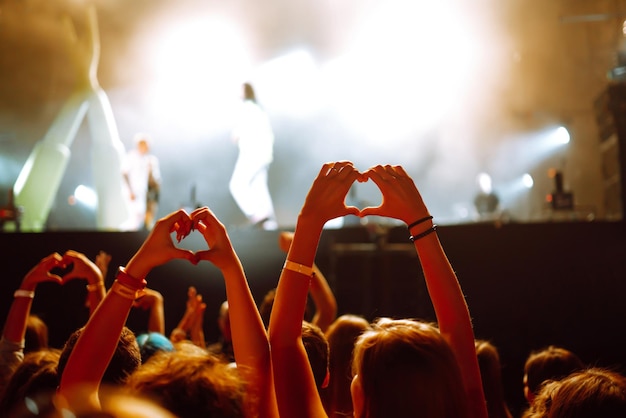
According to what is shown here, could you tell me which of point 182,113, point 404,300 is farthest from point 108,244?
point 182,113

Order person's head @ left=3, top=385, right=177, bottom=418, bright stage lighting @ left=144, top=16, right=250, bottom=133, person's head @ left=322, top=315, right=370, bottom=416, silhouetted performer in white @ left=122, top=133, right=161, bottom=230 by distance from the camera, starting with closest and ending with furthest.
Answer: person's head @ left=3, top=385, right=177, bottom=418, person's head @ left=322, top=315, right=370, bottom=416, silhouetted performer in white @ left=122, top=133, right=161, bottom=230, bright stage lighting @ left=144, top=16, right=250, bottom=133

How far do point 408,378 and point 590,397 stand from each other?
1.83 feet

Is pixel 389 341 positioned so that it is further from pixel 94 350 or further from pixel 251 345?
pixel 94 350

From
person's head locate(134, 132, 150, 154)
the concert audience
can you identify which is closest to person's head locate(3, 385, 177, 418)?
the concert audience

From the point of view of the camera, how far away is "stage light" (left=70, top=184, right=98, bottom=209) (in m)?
11.0

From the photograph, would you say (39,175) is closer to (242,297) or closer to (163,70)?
(163,70)

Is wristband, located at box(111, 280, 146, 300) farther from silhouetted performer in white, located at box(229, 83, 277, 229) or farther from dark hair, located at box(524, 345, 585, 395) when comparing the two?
silhouetted performer in white, located at box(229, 83, 277, 229)

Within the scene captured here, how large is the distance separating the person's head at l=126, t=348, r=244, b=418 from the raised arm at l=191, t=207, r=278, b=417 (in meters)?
0.26

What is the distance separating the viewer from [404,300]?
6.37 m

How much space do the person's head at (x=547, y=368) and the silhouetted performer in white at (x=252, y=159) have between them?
6.37 meters

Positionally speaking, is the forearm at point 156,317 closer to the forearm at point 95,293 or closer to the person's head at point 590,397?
the forearm at point 95,293

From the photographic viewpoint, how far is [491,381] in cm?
252

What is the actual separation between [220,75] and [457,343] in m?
8.79

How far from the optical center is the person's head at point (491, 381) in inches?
98.0
